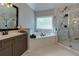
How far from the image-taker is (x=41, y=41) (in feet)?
16.9

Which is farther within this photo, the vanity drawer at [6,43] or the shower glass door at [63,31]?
the shower glass door at [63,31]

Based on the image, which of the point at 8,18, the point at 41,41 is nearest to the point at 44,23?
the point at 41,41

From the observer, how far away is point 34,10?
7.03 m

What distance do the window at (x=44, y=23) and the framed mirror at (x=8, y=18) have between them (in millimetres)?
3179

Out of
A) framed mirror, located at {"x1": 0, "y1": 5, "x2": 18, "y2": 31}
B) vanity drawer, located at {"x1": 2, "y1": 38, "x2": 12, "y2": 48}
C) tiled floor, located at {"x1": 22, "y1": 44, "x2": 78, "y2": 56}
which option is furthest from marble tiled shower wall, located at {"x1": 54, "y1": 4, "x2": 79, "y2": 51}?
vanity drawer, located at {"x1": 2, "y1": 38, "x2": 12, "y2": 48}

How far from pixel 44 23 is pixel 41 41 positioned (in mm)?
2266

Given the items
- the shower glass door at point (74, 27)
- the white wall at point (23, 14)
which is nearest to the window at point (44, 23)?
the white wall at point (23, 14)

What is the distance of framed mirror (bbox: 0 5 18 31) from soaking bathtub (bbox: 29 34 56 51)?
3.35 ft

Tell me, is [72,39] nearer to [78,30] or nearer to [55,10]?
[78,30]

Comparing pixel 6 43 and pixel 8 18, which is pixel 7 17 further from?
pixel 6 43

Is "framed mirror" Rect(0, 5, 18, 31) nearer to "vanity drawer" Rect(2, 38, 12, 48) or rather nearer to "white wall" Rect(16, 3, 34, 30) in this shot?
"white wall" Rect(16, 3, 34, 30)

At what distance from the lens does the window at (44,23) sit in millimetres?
6961

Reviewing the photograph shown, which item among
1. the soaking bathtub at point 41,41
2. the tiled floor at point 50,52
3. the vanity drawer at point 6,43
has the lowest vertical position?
the tiled floor at point 50,52

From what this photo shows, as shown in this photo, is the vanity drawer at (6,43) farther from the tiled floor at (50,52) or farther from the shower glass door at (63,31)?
the shower glass door at (63,31)
